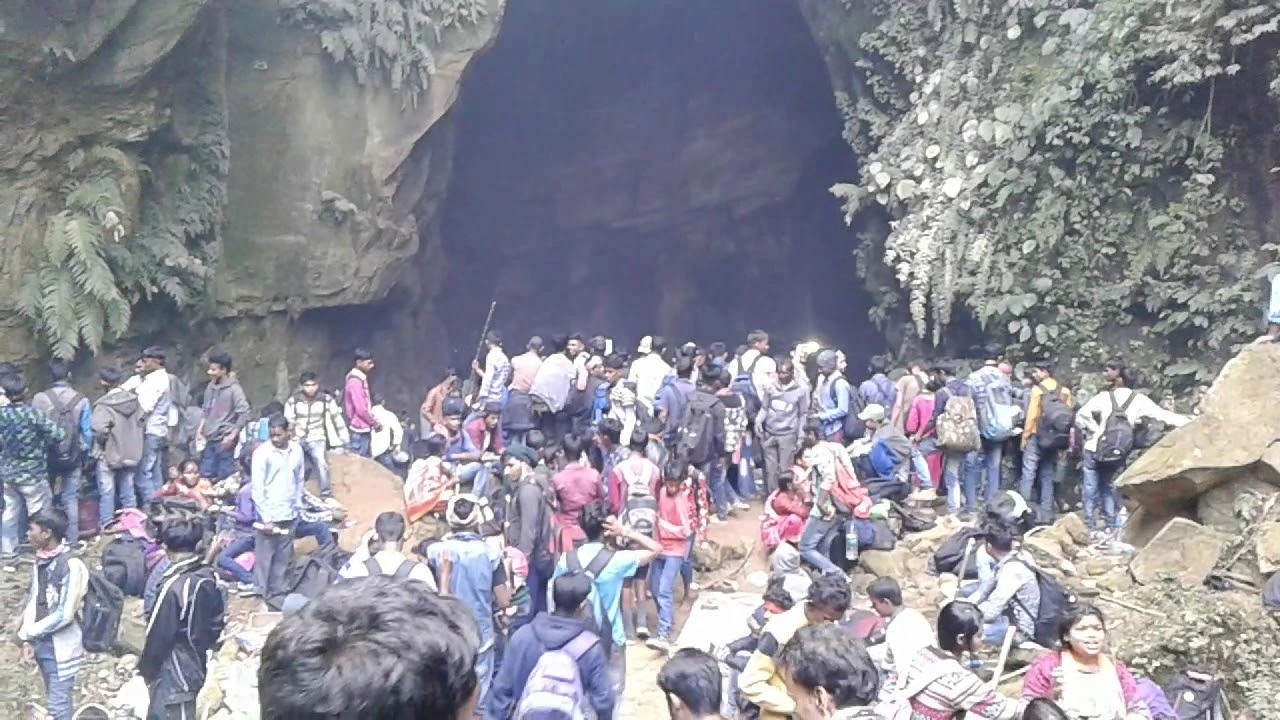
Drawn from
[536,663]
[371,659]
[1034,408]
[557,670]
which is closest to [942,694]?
[557,670]

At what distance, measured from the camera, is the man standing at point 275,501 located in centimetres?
845

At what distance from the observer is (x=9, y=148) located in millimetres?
11297

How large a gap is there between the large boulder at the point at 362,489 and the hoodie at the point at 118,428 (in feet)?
6.16

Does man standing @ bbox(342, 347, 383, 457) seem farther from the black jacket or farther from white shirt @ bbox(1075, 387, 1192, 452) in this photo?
white shirt @ bbox(1075, 387, 1192, 452)

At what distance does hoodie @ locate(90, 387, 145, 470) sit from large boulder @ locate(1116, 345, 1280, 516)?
8863mm

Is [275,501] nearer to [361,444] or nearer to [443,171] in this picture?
[361,444]

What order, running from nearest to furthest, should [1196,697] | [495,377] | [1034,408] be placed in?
[1196,697], [1034,408], [495,377]

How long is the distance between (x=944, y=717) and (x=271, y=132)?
1372cm

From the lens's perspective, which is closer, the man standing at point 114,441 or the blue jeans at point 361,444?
the man standing at point 114,441

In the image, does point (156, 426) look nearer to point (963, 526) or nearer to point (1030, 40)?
point (963, 526)

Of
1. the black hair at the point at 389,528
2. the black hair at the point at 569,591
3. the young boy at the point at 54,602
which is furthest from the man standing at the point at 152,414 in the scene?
the black hair at the point at 569,591

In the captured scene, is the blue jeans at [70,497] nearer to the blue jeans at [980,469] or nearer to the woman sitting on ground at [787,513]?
the woman sitting on ground at [787,513]

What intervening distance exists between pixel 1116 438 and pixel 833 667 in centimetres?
735

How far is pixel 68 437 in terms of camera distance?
30.3 ft
